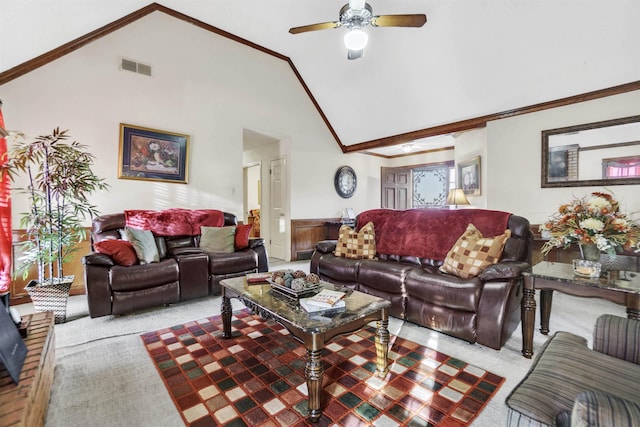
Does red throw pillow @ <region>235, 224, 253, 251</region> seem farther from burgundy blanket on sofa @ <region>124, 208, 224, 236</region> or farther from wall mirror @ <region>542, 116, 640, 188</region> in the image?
wall mirror @ <region>542, 116, 640, 188</region>

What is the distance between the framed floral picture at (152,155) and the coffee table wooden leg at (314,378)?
360cm

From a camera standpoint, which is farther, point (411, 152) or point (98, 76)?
point (411, 152)

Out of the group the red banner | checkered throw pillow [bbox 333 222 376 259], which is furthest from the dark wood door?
the red banner

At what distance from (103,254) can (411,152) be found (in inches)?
255

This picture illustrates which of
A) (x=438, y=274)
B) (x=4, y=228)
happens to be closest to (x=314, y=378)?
(x=438, y=274)

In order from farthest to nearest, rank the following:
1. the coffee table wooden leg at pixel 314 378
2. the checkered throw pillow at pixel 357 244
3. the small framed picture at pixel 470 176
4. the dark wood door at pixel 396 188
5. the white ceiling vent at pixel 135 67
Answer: the dark wood door at pixel 396 188 → the small framed picture at pixel 470 176 → the white ceiling vent at pixel 135 67 → the checkered throw pillow at pixel 357 244 → the coffee table wooden leg at pixel 314 378

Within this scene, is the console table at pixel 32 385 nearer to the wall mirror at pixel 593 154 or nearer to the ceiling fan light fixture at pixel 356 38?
the ceiling fan light fixture at pixel 356 38

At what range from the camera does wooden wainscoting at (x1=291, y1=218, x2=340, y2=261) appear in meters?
5.59

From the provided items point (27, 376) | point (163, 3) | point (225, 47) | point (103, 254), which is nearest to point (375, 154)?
point (225, 47)

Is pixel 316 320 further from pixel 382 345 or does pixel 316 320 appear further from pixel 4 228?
pixel 4 228

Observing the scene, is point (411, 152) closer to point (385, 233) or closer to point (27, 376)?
point (385, 233)

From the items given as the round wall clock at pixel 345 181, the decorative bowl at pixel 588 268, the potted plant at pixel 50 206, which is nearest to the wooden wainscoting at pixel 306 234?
the round wall clock at pixel 345 181

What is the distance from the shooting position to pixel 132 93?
3.79m

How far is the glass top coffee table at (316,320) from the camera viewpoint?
4.66 ft
